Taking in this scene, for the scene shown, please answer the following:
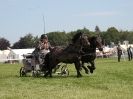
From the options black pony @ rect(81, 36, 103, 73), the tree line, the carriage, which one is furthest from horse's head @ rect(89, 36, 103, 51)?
the tree line

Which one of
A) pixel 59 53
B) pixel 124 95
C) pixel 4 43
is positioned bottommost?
pixel 124 95

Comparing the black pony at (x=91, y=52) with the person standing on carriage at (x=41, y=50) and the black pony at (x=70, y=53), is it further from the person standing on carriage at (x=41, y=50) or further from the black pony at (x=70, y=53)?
the person standing on carriage at (x=41, y=50)

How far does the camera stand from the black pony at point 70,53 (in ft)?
77.4

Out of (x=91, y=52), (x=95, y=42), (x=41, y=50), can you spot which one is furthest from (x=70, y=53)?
(x=41, y=50)

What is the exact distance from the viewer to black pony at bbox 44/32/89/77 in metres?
23.6

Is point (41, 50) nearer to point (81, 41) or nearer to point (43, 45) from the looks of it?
point (43, 45)

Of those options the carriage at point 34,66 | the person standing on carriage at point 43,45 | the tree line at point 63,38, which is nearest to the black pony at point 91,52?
the carriage at point 34,66

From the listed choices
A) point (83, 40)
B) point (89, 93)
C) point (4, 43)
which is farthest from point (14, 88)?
point (4, 43)

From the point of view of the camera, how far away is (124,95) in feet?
47.1

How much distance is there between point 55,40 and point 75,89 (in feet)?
391

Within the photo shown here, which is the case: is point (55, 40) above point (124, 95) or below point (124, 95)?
above

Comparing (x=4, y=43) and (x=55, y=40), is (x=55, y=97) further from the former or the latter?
(x=55, y=40)

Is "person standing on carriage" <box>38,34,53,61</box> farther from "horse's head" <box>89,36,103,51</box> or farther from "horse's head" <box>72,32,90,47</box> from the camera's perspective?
"horse's head" <box>89,36,103,51</box>

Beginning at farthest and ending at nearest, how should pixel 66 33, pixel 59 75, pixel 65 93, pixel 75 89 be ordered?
1. pixel 66 33
2. pixel 59 75
3. pixel 75 89
4. pixel 65 93
